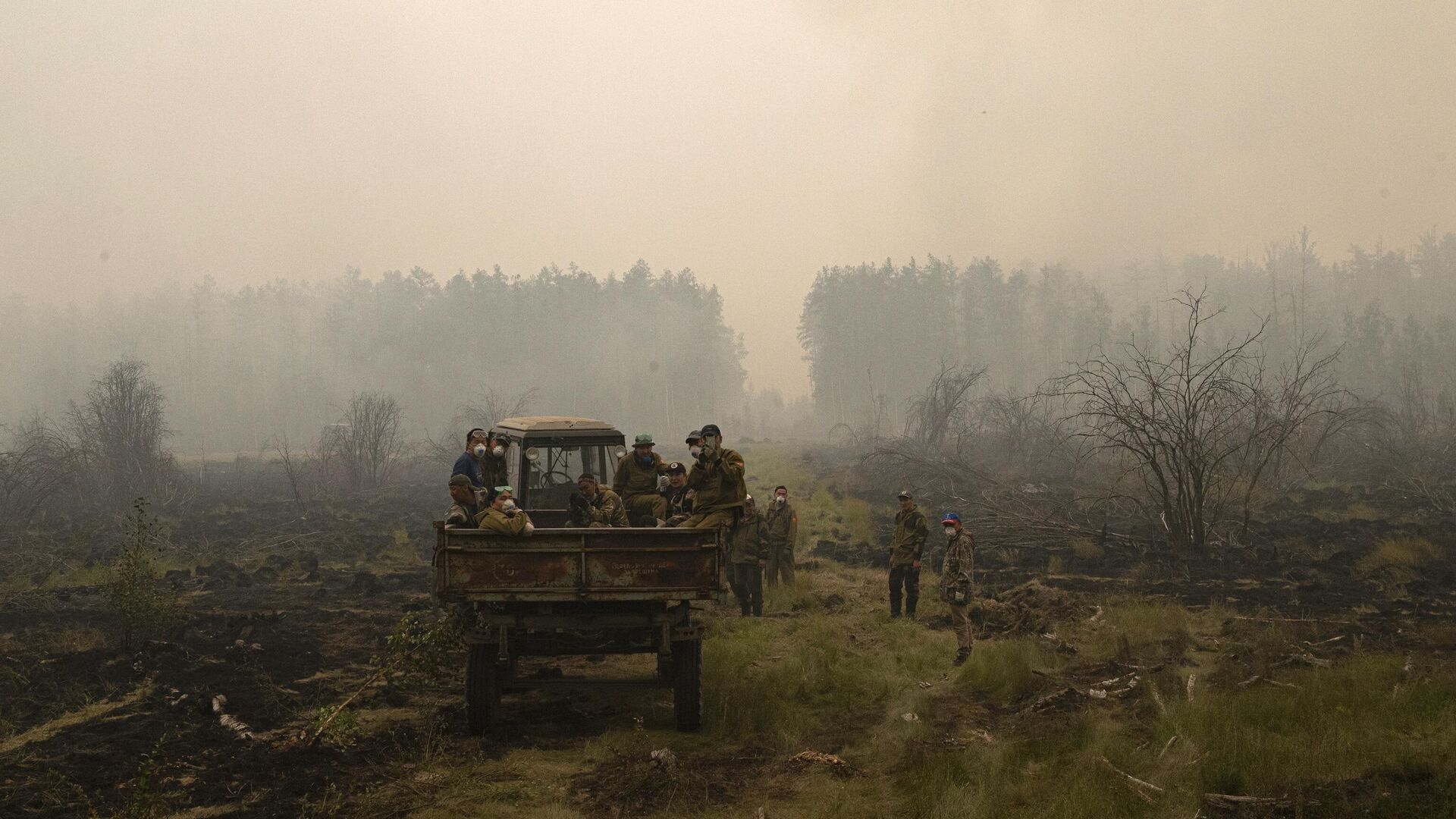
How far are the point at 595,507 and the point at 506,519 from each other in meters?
2.06

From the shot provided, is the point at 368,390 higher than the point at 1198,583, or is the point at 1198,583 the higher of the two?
the point at 368,390

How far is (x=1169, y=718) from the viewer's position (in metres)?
7.10

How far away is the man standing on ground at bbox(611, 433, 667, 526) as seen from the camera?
9.77 m

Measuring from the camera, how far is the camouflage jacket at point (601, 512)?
891 centimetres

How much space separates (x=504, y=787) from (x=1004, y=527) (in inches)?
569

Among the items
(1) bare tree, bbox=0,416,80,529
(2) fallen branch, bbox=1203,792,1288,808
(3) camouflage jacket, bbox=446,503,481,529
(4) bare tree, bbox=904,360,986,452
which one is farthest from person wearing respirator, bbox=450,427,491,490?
(4) bare tree, bbox=904,360,986,452

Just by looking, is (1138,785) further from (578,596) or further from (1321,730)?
(578,596)

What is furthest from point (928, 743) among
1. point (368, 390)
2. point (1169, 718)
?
point (368, 390)

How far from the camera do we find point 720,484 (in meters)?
8.45

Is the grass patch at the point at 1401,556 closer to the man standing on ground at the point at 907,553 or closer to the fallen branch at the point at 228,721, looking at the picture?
the man standing on ground at the point at 907,553

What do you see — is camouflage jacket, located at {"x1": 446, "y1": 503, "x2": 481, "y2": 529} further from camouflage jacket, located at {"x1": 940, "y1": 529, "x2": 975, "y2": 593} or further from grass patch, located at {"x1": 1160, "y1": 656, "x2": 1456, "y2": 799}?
grass patch, located at {"x1": 1160, "y1": 656, "x2": 1456, "y2": 799}

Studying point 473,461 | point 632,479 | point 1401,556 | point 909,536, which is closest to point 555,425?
point 473,461

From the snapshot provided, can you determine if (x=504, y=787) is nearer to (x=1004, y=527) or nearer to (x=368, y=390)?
(x=1004, y=527)

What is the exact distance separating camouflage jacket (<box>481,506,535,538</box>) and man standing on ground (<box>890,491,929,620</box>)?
6.12 meters
